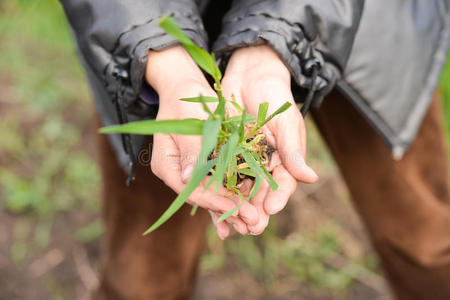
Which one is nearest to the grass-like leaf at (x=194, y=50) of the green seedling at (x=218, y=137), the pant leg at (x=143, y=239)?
the green seedling at (x=218, y=137)

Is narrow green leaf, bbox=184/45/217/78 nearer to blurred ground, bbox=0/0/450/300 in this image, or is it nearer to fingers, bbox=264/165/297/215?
fingers, bbox=264/165/297/215

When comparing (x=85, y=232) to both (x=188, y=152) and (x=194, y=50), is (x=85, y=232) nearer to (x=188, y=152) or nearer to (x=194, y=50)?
(x=188, y=152)

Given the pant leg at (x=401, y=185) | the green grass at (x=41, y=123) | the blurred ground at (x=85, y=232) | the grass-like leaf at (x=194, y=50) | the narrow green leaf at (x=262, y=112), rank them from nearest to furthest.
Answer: the grass-like leaf at (x=194, y=50)
the narrow green leaf at (x=262, y=112)
the pant leg at (x=401, y=185)
the blurred ground at (x=85, y=232)
the green grass at (x=41, y=123)

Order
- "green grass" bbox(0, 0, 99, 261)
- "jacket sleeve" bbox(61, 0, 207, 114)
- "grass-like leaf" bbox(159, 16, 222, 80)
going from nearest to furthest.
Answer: "grass-like leaf" bbox(159, 16, 222, 80), "jacket sleeve" bbox(61, 0, 207, 114), "green grass" bbox(0, 0, 99, 261)

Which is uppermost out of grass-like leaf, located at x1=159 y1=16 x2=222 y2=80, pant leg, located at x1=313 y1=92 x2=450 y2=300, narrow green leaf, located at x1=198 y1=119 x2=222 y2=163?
grass-like leaf, located at x1=159 y1=16 x2=222 y2=80

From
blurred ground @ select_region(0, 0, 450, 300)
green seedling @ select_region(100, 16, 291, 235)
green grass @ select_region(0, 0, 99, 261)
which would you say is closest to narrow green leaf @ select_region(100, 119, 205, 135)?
green seedling @ select_region(100, 16, 291, 235)

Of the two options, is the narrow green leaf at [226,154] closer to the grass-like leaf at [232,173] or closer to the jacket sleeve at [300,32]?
the grass-like leaf at [232,173]

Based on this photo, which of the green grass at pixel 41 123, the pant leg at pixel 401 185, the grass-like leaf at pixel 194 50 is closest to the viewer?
the grass-like leaf at pixel 194 50

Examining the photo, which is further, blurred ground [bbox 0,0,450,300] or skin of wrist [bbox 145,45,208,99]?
blurred ground [bbox 0,0,450,300]
